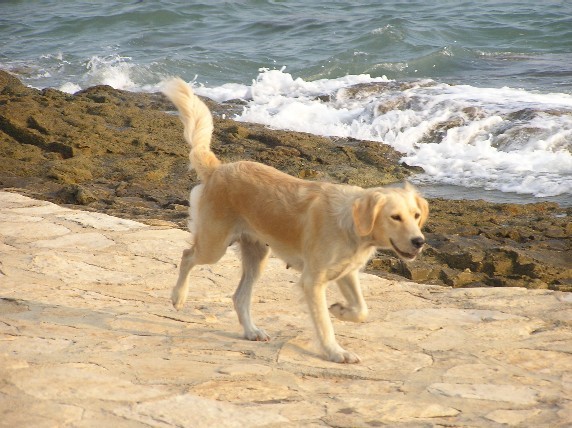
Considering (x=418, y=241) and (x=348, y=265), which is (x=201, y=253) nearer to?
(x=348, y=265)

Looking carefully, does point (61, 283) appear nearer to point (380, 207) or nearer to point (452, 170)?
point (380, 207)

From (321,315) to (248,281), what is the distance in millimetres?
796

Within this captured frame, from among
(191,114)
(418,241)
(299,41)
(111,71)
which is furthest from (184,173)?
(299,41)

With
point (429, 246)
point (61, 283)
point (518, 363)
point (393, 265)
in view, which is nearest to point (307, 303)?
point (518, 363)

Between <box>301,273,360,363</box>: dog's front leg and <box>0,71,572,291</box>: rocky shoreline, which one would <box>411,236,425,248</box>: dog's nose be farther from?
<box>0,71,572,291</box>: rocky shoreline

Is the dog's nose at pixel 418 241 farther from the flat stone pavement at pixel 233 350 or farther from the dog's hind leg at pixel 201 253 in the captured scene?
the dog's hind leg at pixel 201 253

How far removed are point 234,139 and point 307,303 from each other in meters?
7.88

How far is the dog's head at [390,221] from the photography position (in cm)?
507

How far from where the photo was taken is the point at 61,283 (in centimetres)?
639

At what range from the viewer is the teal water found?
71.7 ft

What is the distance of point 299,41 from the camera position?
26.2 meters

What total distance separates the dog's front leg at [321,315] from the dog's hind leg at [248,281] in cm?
50

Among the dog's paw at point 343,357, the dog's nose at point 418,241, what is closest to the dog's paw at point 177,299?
the dog's paw at point 343,357

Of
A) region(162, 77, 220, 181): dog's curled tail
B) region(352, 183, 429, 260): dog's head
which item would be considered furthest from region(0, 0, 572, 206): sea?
region(352, 183, 429, 260): dog's head
